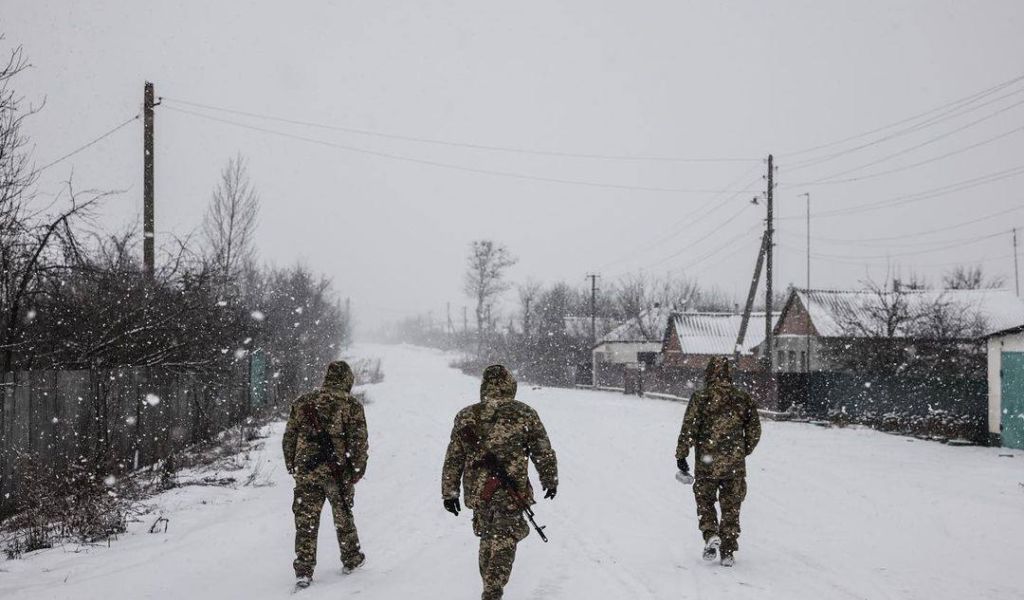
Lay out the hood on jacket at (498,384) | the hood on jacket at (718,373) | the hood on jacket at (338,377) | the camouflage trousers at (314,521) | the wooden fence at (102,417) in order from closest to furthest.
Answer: the hood on jacket at (498,384) < the camouflage trousers at (314,521) < the hood on jacket at (338,377) < the hood on jacket at (718,373) < the wooden fence at (102,417)

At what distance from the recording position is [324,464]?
5.87 meters

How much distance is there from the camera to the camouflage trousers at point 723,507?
21.0ft

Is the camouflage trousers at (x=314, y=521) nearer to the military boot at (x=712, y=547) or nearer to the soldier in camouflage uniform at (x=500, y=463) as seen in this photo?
the soldier in camouflage uniform at (x=500, y=463)

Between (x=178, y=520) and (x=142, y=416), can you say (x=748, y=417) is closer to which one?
(x=178, y=520)

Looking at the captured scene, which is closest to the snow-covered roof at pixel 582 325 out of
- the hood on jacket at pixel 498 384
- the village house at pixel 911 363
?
the village house at pixel 911 363

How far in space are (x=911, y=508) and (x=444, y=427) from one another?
11.4 metres

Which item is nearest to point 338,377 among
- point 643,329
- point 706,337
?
point 706,337

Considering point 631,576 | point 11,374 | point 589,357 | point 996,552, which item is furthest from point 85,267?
point 589,357

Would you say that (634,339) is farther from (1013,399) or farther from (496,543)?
(496,543)

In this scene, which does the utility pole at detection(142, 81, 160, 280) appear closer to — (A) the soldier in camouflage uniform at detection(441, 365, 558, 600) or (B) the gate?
(A) the soldier in camouflage uniform at detection(441, 365, 558, 600)

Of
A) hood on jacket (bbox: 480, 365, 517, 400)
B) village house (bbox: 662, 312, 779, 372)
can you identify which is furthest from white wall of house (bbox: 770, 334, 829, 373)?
hood on jacket (bbox: 480, 365, 517, 400)

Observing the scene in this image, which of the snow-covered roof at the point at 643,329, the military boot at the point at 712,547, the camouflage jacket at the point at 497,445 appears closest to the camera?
the camouflage jacket at the point at 497,445

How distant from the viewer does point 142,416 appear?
436 inches

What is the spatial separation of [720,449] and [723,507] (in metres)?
0.51
